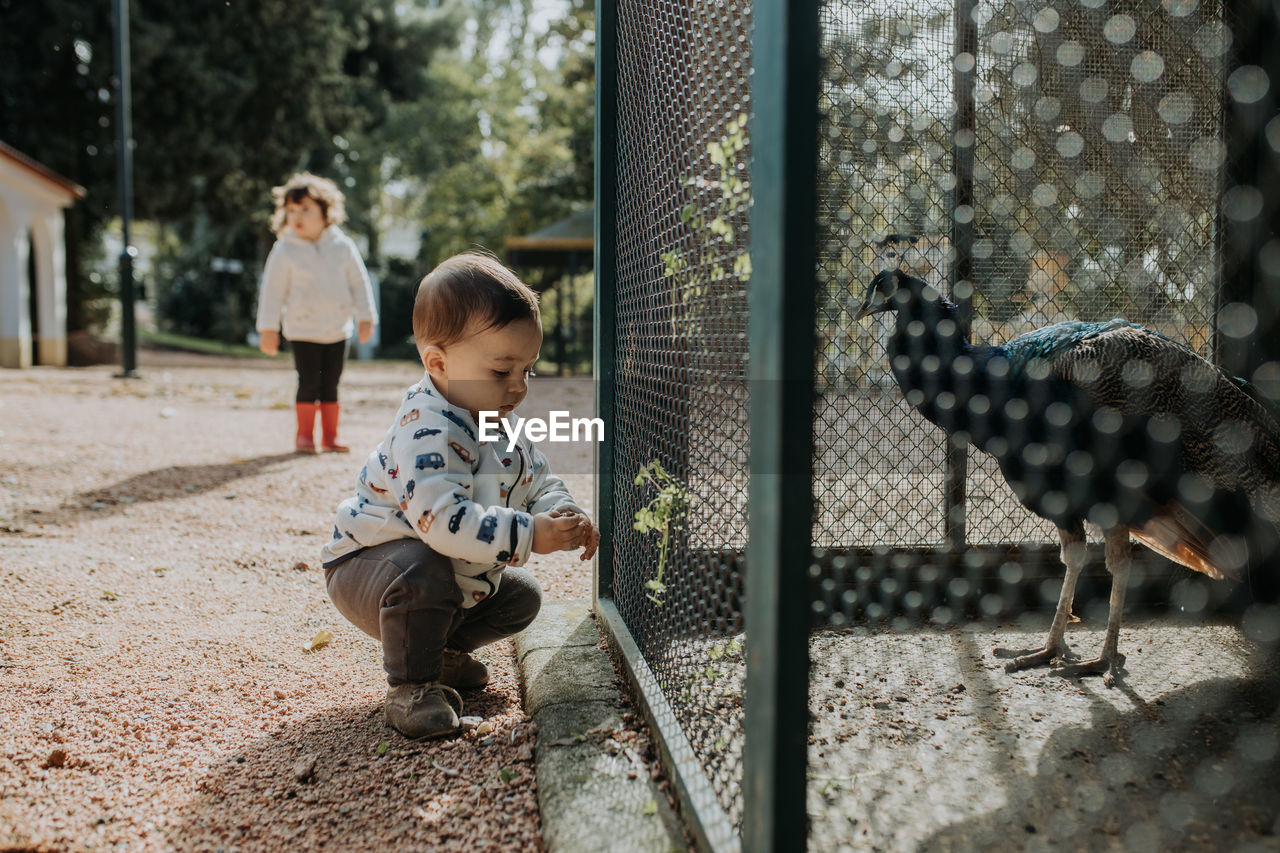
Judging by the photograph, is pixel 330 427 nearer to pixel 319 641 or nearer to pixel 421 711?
pixel 319 641

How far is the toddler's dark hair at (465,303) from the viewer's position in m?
2.12

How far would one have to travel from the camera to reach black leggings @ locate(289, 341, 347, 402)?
6109 mm

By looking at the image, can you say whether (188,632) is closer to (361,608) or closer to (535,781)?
(361,608)

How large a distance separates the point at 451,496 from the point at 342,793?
2.11ft

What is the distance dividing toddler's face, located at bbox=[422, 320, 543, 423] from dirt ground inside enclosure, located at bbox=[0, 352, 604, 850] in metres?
0.78

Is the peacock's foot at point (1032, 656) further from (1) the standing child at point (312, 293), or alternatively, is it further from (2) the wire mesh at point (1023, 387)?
(1) the standing child at point (312, 293)

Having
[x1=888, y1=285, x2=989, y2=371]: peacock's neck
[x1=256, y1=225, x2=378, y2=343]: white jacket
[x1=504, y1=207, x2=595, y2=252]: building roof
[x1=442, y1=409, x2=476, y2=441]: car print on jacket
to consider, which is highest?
[x1=504, y1=207, x2=595, y2=252]: building roof

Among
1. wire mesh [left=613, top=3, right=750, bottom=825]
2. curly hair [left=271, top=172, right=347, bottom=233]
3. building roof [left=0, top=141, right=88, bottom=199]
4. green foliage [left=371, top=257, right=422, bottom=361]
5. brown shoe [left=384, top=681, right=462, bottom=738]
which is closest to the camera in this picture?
wire mesh [left=613, top=3, right=750, bottom=825]

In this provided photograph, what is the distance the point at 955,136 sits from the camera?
2965 mm

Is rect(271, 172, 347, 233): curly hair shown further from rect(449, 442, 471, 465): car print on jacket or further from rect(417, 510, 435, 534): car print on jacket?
rect(417, 510, 435, 534): car print on jacket

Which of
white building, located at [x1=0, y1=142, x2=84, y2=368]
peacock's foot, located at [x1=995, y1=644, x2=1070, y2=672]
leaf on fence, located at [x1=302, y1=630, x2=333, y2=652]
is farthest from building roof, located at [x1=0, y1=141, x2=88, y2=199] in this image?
peacock's foot, located at [x1=995, y1=644, x2=1070, y2=672]

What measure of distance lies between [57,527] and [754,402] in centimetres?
406

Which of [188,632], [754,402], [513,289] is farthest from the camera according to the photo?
[188,632]

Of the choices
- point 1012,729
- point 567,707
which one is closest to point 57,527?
point 567,707
